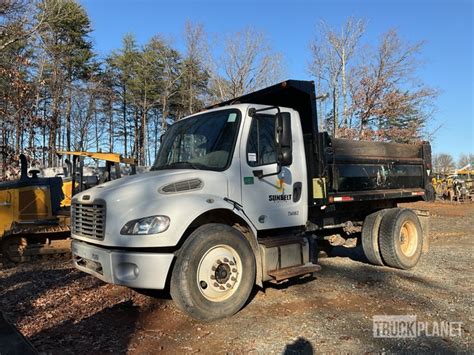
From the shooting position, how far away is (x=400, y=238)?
8023mm

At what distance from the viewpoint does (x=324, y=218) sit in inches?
285

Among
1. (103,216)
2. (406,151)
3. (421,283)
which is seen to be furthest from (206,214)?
(406,151)

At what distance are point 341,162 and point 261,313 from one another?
289 cm

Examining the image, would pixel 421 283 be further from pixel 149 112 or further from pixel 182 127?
pixel 149 112

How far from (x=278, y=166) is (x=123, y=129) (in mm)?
43763

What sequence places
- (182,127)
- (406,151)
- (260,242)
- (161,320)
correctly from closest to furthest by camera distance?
(161,320), (260,242), (182,127), (406,151)

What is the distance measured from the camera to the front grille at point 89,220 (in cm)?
492

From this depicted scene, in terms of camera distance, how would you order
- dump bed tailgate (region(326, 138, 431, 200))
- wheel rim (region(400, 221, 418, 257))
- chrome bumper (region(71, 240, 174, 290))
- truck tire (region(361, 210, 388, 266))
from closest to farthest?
1. chrome bumper (region(71, 240, 174, 290))
2. dump bed tailgate (region(326, 138, 431, 200))
3. truck tire (region(361, 210, 388, 266))
4. wheel rim (region(400, 221, 418, 257))

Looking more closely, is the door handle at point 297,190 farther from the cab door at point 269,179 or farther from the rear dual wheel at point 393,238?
the rear dual wheel at point 393,238

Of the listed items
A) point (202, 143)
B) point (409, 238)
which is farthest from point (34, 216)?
point (409, 238)

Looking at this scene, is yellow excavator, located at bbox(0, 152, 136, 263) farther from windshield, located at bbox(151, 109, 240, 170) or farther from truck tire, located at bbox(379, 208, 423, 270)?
truck tire, located at bbox(379, 208, 423, 270)

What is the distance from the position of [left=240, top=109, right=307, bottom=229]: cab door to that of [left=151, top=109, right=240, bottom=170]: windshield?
0.74 ft

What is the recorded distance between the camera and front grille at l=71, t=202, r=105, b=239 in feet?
16.1

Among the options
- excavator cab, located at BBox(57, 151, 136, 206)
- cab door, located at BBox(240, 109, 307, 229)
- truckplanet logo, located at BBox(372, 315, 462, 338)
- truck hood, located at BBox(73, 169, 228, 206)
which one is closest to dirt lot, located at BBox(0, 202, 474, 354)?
truckplanet logo, located at BBox(372, 315, 462, 338)
